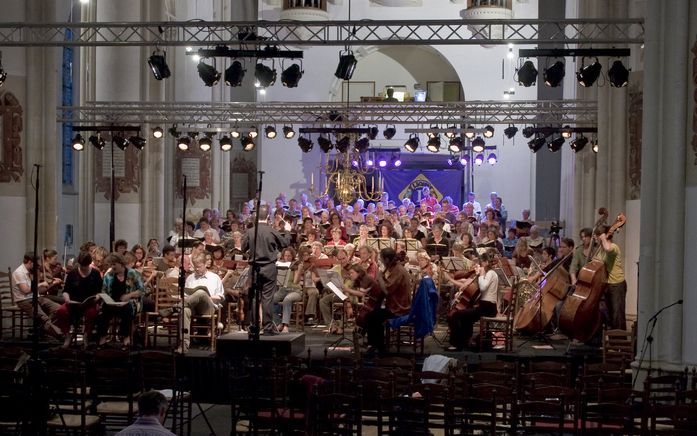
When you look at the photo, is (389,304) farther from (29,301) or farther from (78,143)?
(78,143)

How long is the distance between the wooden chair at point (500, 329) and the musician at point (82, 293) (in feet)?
→ 19.3

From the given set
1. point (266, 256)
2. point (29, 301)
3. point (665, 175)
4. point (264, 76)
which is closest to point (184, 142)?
point (264, 76)

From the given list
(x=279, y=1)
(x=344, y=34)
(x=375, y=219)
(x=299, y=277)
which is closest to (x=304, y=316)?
(x=299, y=277)

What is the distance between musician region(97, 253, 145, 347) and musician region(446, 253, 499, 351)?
4.81m

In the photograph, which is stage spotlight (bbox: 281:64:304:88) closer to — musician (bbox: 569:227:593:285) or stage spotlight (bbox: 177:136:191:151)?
stage spotlight (bbox: 177:136:191:151)

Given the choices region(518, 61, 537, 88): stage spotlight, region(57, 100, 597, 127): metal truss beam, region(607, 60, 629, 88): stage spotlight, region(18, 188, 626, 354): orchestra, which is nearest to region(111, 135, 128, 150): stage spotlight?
region(57, 100, 597, 127): metal truss beam

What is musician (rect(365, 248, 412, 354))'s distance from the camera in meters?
15.4

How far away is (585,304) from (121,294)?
6.84 metres

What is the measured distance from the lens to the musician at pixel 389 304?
15422 millimetres

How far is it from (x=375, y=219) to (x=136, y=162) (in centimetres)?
622

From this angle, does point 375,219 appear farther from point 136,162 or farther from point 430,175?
point 430,175

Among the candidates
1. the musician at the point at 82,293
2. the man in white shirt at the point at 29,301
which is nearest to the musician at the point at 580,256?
the musician at the point at 82,293

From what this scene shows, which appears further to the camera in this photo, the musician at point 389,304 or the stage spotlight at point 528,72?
the stage spotlight at point 528,72

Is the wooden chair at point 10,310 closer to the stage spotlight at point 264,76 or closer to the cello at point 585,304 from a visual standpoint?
the stage spotlight at point 264,76
